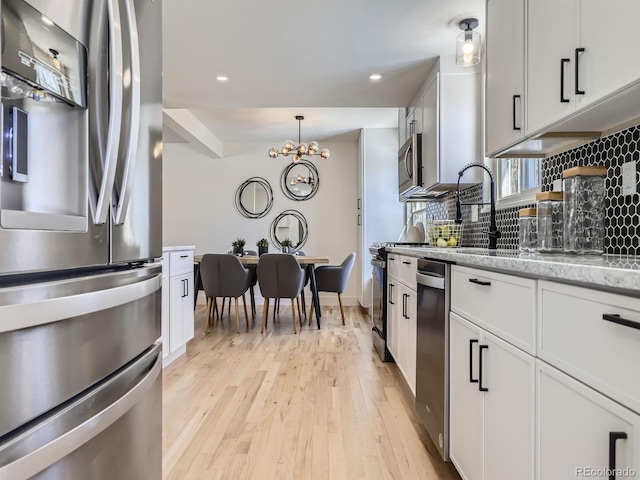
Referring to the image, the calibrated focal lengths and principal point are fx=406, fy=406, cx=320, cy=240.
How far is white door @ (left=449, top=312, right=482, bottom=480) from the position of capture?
1.35 metres

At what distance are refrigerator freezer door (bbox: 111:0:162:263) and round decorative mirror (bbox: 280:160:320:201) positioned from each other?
539 centimetres

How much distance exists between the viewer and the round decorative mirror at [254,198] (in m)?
6.64

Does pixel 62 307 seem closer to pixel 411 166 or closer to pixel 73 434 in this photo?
pixel 73 434

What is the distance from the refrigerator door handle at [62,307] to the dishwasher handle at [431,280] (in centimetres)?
120

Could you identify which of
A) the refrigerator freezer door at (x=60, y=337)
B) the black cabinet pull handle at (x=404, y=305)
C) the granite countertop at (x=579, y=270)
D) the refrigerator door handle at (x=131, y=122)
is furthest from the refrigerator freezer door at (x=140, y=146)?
the black cabinet pull handle at (x=404, y=305)

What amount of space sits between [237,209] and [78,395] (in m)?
5.98

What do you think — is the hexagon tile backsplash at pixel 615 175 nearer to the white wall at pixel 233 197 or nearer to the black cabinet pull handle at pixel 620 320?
the black cabinet pull handle at pixel 620 320

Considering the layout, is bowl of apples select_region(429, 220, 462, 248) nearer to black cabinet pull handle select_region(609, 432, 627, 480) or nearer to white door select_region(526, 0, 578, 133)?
white door select_region(526, 0, 578, 133)

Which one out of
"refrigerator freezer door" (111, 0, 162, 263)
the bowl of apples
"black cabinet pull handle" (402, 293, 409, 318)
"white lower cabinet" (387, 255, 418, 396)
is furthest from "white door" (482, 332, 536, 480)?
the bowl of apples

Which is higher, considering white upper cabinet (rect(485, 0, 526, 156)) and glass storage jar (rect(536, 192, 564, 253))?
white upper cabinet (rect(485, 0, 526, 156))

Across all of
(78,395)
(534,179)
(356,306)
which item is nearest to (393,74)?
(534,179)

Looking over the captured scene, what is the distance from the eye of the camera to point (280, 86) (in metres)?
3.59

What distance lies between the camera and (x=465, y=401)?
1464 millimetres

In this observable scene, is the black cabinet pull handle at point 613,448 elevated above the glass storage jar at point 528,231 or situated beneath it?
situated beneath
